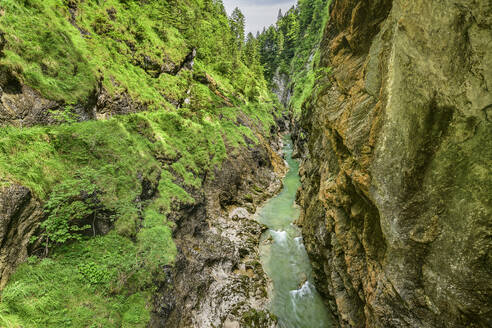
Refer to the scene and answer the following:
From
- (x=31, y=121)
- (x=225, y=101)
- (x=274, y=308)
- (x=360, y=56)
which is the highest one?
(x=225, y=101)

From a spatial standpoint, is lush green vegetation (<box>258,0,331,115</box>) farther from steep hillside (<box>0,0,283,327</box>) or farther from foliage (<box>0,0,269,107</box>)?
steep hillside (<box>0,0,283,327</box>)

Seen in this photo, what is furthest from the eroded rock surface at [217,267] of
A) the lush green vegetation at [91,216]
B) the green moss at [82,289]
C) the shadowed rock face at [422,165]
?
the shadowed rock face at [422,165]

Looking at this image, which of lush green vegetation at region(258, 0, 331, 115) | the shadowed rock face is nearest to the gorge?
the shadowed rock face

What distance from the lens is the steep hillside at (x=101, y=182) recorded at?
5828mm

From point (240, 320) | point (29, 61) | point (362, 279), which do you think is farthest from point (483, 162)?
point (29, 61)

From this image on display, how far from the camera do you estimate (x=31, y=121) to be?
7684 mm

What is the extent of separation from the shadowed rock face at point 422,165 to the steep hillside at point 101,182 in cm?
690

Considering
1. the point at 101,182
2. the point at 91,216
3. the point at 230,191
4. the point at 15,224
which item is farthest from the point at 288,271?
the point at 15,224

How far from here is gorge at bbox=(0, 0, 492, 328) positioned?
12.1ft

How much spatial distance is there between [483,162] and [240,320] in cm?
1032

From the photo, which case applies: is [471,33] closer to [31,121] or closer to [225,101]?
[31,121]

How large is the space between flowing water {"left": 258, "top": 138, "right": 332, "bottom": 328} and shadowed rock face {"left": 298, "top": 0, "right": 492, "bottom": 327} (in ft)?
11.8

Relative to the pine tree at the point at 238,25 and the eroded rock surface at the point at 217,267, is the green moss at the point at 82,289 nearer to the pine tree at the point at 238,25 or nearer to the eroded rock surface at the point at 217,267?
the eroded rock surface at the point at 217,267

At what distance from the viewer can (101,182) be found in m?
8.25
